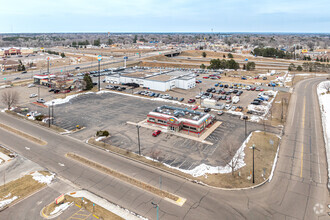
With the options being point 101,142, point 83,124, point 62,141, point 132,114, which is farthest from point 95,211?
point 132,114

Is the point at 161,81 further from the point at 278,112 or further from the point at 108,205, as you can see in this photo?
the point at 108,205

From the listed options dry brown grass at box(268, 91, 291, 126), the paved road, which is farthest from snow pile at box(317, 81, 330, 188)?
dry brown grass at box(268, 91, 291, 126)

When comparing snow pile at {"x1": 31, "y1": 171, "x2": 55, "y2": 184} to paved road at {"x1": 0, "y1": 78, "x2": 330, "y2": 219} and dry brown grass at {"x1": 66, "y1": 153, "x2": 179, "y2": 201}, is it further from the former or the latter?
dry brown grass at {"x1": 66, "y1": 153, "x2": 179, "y2": 201}

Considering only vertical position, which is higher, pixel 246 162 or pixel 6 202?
pixel 246 162

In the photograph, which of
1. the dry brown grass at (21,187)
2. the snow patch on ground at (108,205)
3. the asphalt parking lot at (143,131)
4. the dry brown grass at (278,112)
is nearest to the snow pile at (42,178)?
the dry brown grass at (21,187)

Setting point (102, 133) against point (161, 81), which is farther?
point (161, 81)

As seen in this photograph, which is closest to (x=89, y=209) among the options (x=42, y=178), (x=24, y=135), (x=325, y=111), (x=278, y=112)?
(x=42, y=178)

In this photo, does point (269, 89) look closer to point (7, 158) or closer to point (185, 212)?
point (185, 212)
